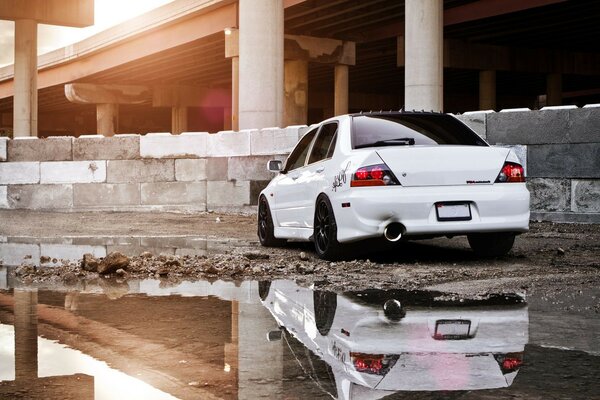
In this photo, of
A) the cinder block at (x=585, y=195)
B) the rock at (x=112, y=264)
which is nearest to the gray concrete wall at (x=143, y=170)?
the cinder block at (x=585, y=195)

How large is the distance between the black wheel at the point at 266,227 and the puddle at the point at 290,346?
405cm

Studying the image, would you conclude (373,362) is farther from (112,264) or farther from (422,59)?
(422,59)

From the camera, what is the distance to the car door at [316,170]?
9555mm

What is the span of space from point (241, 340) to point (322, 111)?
227 feet

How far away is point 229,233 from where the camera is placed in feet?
44.7

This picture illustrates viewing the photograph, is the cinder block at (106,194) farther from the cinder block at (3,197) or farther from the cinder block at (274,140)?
the cinder block at (274,140)

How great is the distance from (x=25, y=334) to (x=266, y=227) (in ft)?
20.0

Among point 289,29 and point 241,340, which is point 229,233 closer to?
point 241,340

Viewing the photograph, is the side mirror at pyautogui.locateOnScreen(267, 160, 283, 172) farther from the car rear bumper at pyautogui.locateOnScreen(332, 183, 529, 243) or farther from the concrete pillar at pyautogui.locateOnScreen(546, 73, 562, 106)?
the concrete pillar at pyautogui.locateOnScreen(546, 73, 562, 106)

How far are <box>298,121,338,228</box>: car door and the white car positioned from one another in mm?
58

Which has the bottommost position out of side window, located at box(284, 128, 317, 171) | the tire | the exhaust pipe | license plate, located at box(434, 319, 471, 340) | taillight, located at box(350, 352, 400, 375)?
taillight, located at box(350, 352, 400, 375)

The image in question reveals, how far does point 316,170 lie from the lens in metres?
9.77

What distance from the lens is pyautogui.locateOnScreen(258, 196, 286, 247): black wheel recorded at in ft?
36.6

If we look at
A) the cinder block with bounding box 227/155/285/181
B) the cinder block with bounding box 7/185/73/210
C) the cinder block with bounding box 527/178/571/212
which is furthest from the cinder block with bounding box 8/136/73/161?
the cinder block with bounding box 527/178/571/212
